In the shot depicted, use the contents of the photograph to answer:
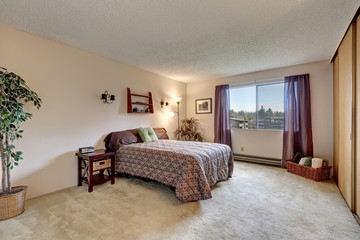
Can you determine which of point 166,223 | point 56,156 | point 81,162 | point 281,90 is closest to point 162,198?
point 166,223

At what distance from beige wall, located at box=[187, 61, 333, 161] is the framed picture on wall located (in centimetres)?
14

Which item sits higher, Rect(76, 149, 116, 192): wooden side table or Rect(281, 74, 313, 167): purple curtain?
Rect(281, 74, 313, 167): purple curtain

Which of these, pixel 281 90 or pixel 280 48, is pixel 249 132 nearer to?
pixel 281 90

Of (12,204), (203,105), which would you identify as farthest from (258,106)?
(12,204)

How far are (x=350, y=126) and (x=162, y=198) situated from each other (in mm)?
2806

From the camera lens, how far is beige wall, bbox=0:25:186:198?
2.40 m

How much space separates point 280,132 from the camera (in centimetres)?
414

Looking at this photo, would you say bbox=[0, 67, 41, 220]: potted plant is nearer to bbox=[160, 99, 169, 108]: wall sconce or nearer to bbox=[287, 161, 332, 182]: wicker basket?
bbox=[160, 99, 169, 108]: wall sconce

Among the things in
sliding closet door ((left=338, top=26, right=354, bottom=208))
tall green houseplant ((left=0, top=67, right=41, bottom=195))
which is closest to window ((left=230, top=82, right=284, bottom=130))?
sliding closet door ((left=338, top=26, right=354, bottom=208))

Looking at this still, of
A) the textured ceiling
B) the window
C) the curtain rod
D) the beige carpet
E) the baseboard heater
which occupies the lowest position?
the beige carpet

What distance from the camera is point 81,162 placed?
9.65 ft

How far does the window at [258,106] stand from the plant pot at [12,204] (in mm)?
4745

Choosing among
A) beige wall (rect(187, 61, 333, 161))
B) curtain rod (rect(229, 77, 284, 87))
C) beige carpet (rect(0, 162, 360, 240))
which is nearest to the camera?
beige carpet (rect(0, 162, 360, 240))

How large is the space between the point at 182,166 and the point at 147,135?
5.50 feet
